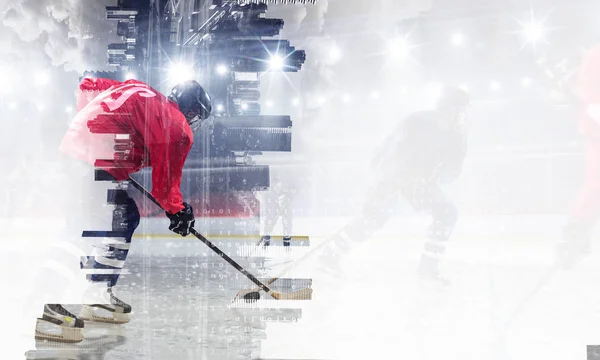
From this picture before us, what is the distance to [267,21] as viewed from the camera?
9.96 ft

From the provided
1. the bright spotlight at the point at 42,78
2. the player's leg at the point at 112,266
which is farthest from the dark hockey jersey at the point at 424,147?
the bright spotlight at the point at 42,78

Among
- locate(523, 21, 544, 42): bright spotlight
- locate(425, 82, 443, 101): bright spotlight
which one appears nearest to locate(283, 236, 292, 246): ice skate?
locate(425, 82, 443, 101): bright spotlight

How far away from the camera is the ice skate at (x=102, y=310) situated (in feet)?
5.36

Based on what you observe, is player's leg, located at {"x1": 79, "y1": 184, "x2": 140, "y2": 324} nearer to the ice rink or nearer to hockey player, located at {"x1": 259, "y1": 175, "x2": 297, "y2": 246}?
the ice rink

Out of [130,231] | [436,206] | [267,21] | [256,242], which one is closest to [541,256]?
[436,206]

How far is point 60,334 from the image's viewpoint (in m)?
1.45

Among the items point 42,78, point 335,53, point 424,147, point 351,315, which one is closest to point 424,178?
point 424,147

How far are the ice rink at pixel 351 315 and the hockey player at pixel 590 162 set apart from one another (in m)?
0.13

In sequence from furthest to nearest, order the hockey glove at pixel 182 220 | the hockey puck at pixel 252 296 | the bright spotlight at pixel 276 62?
1. the bright spotlight at pixel 276 62
2. the hockey puck at pixel 252 296
3. the hockey glove at pixel 182 220

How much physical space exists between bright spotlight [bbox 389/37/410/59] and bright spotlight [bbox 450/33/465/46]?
378 millimetres

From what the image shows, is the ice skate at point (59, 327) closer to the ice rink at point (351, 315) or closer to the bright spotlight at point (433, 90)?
the ice rink at point (351, 315)

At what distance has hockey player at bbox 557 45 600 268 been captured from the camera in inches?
118

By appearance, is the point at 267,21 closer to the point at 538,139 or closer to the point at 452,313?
the point at 452,313

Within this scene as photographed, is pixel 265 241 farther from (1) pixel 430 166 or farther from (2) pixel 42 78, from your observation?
(2) pixel 42 78
